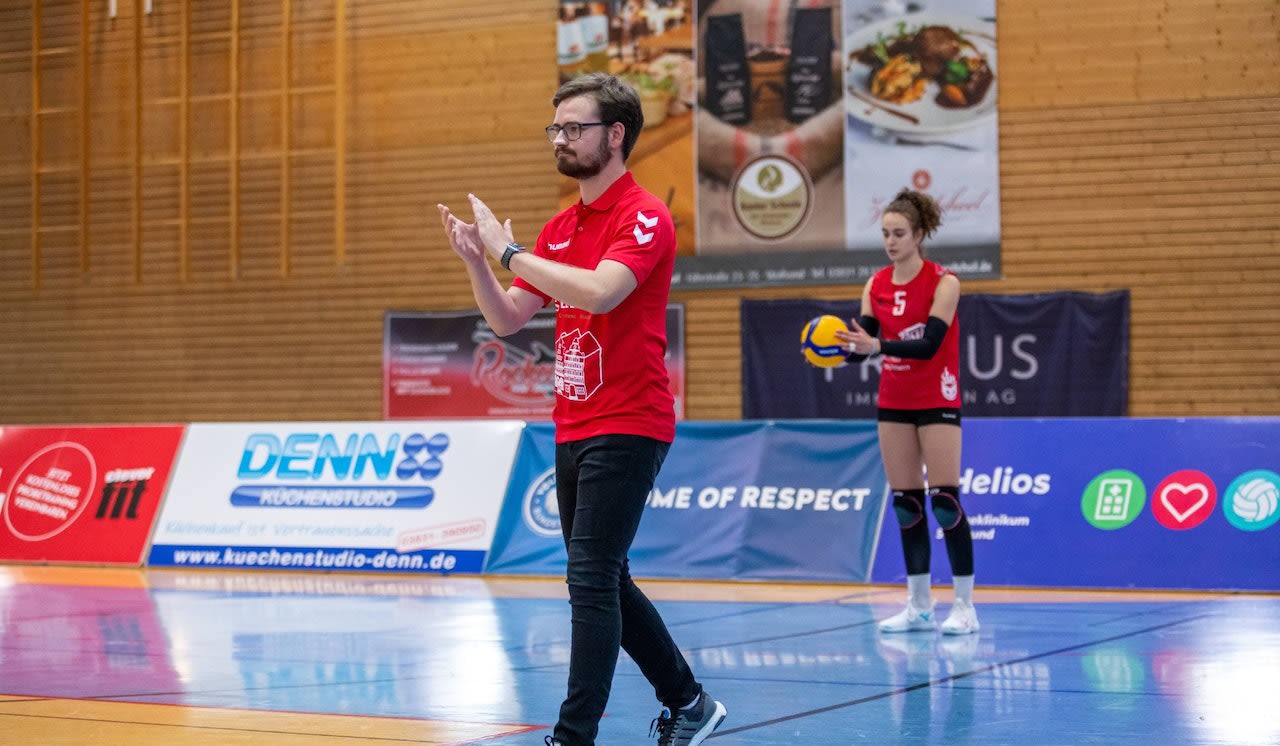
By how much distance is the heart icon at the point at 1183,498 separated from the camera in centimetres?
959

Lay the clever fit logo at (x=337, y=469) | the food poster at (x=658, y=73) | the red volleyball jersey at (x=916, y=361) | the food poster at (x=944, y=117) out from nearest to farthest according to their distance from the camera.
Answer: the red volleyball jersey at (x=916, y=361) < the clever fit logo at (x=337, y=469) < the food poster at (x=944, y=117) < the food poster at (x=658, y=73)

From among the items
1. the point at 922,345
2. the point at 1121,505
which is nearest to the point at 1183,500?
the point at 1121,505

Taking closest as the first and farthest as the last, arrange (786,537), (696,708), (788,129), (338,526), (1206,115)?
1. (696,708)
2. (786,537)
3. (338,526)
4. (1206,115)
5. (788,129)

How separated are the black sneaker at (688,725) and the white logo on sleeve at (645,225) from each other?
1353mm

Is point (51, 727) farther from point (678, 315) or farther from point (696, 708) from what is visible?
point (678, 315)

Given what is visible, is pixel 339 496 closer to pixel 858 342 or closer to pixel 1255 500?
pixel 858 342

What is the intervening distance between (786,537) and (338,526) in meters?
3.50

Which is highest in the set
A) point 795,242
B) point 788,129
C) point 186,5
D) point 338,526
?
point 186,5

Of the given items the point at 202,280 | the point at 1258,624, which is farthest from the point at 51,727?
the point at 202,280

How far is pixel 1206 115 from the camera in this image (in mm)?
14625

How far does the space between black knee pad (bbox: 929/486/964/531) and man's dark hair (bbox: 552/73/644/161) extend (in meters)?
3.95

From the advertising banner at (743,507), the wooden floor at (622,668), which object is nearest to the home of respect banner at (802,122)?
the advertising banner at (743,507)

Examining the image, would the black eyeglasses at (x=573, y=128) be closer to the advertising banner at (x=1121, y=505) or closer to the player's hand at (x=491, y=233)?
the player's hand at (x=491, y=233)

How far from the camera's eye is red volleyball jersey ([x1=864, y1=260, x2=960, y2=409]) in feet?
24.8
